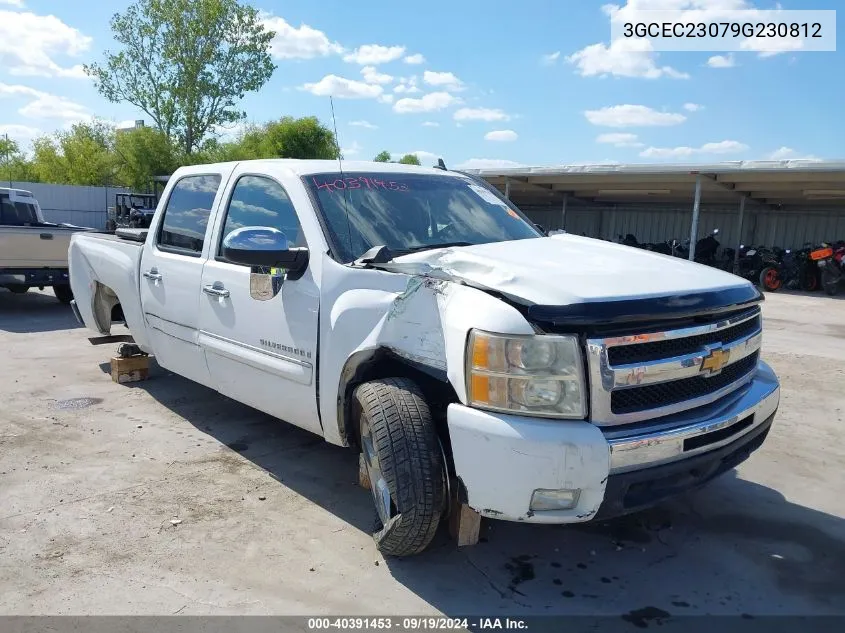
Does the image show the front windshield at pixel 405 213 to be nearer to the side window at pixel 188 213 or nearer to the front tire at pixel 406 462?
the front tire at pixel 406 462

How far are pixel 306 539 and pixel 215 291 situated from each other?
1.69 m

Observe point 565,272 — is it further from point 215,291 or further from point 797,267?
point 797,267

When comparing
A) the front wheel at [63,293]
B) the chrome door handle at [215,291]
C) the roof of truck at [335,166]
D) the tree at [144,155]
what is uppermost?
the tree at [144,155]

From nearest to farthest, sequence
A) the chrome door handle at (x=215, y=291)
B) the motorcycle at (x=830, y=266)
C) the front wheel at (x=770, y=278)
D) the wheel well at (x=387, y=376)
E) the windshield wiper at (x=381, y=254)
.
Answer: the wheel well at (x=387, y=376) → the windshield wiper at (x=381, y=254) → the chrome door handle at (x=215, y=291) → the motorcycle at (x=830, y=266) → the front wheel at (x=770, y=278)

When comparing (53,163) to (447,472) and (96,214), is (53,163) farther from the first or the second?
(447,472)

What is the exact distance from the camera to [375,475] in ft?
10.3

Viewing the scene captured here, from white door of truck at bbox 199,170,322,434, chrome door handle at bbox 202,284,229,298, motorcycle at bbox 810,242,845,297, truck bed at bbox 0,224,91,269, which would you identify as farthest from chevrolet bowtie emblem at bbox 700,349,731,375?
motorcycle at bbox 810,242,845,297

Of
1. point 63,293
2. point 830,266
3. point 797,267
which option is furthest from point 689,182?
point 63,293

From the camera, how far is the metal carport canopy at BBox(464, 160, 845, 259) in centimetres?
1603

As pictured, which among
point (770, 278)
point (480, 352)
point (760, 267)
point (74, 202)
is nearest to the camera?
point (480, 352)

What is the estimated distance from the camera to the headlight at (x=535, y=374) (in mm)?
2512

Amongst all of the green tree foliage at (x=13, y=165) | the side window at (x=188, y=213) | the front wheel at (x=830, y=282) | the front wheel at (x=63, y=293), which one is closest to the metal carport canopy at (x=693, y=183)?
the front wheel at (x=830, y=282)

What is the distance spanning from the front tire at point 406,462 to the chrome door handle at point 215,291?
1.51 metres

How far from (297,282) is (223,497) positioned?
4.33ft
